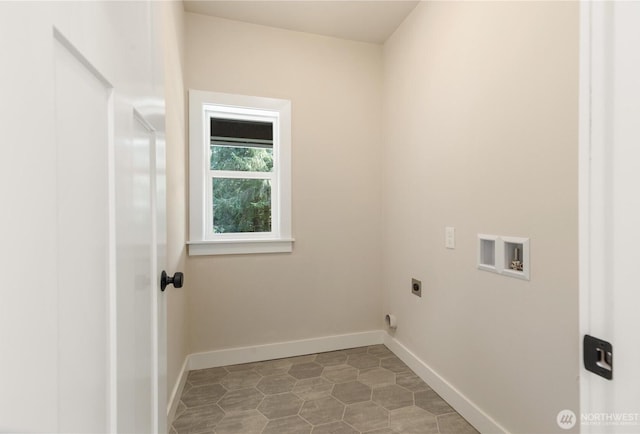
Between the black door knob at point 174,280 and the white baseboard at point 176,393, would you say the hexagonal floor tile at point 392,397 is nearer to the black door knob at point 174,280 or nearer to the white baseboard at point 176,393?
the white baseboard at point 176,393

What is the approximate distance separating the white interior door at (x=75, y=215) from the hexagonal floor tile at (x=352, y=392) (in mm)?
1326

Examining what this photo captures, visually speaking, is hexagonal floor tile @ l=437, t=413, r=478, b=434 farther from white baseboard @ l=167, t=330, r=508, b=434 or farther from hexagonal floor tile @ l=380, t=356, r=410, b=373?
hexagonal floor tile @ l=380, t=356, r=410, b=373

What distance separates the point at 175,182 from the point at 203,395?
1.42 meters

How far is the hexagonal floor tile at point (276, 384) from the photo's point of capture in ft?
6.73

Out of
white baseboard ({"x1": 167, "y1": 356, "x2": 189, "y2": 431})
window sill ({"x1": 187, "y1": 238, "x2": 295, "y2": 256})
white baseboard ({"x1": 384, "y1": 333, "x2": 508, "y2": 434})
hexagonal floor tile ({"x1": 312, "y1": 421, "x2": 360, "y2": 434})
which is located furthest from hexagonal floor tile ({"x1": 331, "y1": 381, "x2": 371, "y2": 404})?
window sill ({"x1": 187, "y1": 238, "x2": 295, "y2": 256})

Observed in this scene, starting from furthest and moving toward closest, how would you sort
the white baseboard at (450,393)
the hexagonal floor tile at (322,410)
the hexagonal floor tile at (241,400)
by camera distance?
the hexagonal floor tile at (241,400) → the hexagonal floor tile at (322,410) → the white baseboard at (450,393)

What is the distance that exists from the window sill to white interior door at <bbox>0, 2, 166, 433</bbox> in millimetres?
1401

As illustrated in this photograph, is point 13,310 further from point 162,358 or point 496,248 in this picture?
point 496,248

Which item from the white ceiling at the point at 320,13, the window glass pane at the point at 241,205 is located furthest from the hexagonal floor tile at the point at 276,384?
the white ceiling at the point at 320,13

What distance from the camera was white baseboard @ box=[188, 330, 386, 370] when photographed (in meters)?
2.36

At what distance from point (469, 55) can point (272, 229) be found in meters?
1.89

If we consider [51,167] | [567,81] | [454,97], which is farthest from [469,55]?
[51,167]

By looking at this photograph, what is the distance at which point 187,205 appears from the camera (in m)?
2.32

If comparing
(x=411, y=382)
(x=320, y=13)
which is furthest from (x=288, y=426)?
(x=320, y=13)
